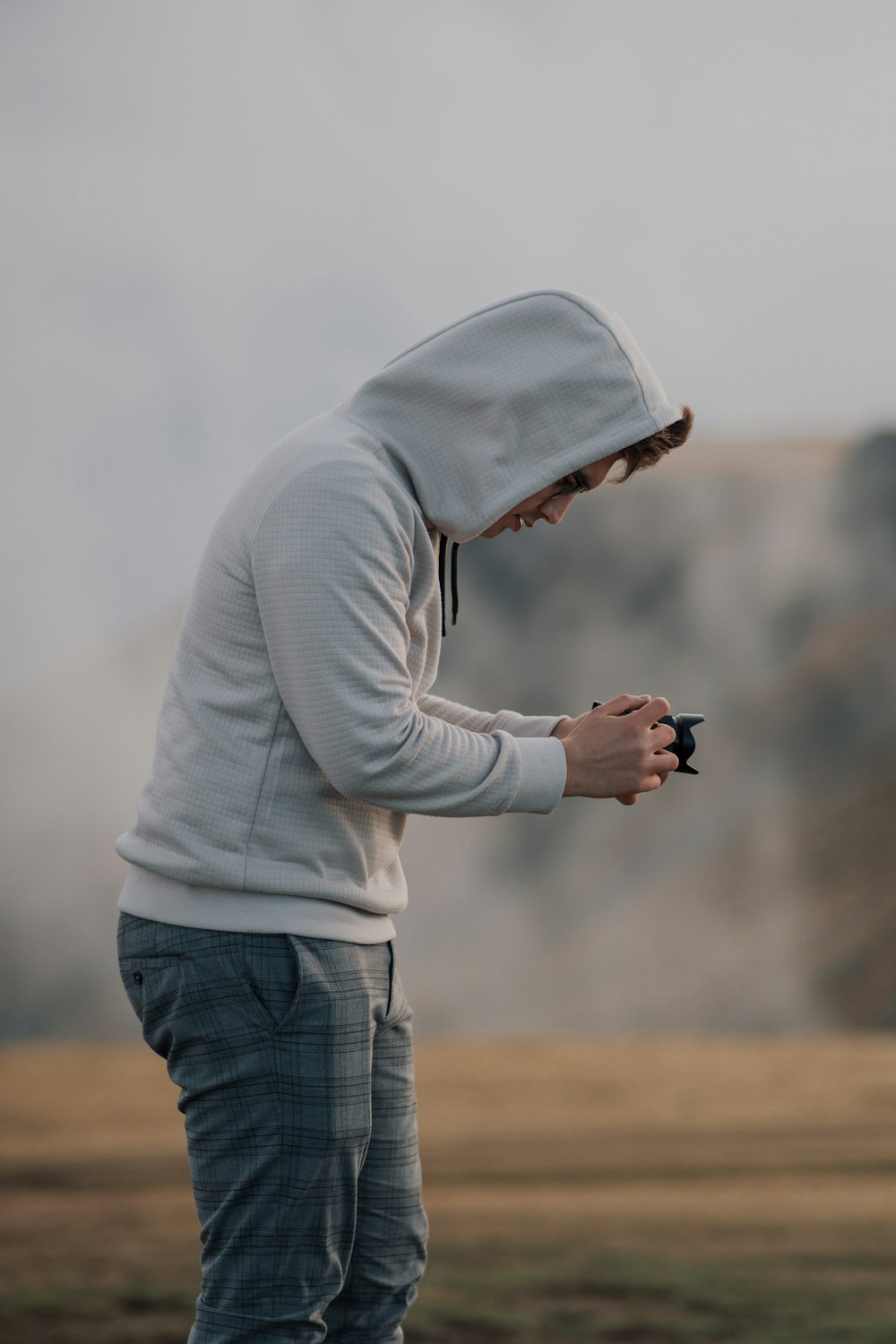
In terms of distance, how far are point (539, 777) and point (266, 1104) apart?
0.86ft

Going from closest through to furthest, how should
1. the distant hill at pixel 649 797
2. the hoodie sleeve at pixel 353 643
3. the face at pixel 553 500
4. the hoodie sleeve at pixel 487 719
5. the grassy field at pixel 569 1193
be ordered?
the hoodie sleeve at pixel 353 643
the face at pixel 553 500
the hoodie sleeve at pixel 487 719
the grassy field at pixel 569 1193
the distant hill at pixel 649 797

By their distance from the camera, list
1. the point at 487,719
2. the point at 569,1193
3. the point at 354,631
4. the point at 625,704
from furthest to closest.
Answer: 1. the point at 569,1193
2. the point at 487,719
3. the point at 625,704
4. the point at 354,631

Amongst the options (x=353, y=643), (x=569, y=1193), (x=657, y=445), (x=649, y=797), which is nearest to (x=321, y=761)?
(x=353, y=643)

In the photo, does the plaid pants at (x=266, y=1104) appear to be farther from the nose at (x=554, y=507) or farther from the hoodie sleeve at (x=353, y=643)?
the nose at (x=554, y=507)

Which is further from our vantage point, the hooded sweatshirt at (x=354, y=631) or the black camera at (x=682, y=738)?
the black camera at (x=682, y=738)

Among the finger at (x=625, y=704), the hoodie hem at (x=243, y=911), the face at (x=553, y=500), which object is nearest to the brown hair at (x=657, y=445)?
the face at (x=553, y=500)

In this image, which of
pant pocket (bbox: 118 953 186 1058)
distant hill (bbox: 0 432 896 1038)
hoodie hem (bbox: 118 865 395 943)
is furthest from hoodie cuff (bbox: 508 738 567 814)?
distant hill (bbox: 0 432 896 1038)

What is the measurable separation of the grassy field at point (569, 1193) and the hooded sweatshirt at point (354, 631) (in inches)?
42.5

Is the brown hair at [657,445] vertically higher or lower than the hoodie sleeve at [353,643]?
higher

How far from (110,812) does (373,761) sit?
266 cm

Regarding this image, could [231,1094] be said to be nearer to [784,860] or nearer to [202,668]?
[202,668]

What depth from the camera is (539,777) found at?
85 centimetres

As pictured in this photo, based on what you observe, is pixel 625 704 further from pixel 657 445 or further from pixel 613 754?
pixel 657 445

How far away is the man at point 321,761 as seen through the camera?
2.66ft
